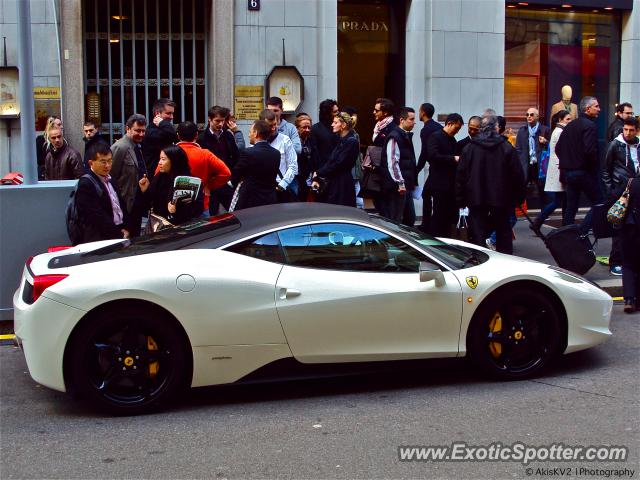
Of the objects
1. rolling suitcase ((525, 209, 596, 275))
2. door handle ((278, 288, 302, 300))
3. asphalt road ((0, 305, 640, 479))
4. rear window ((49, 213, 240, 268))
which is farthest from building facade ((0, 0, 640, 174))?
door handle ((278, 288, 302, 300))

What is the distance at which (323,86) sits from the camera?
14.6m

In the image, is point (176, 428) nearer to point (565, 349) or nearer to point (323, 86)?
point (565, 349)

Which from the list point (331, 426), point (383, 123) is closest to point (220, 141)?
point (383, 123)

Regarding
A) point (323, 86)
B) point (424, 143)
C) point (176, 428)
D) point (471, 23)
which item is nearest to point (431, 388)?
point (176, 428)

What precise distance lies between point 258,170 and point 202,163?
57cm

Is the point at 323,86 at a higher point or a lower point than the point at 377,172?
higher

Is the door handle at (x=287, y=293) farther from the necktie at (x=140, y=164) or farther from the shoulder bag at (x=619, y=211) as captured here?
the necktie at (x=140, y=164)

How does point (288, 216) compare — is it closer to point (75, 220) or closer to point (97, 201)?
point (97, 201)

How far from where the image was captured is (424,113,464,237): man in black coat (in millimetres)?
11086

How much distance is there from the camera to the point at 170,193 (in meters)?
8.59

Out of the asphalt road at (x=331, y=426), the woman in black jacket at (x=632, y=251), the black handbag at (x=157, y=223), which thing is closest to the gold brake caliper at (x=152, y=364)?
the asphalt road at (x=331, y=426)

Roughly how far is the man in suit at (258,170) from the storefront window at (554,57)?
773 cm

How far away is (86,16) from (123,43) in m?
0.65

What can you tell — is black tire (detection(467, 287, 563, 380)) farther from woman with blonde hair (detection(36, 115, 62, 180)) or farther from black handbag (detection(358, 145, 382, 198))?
woman with blonde hair (detection(36, 115, 62, 180))
